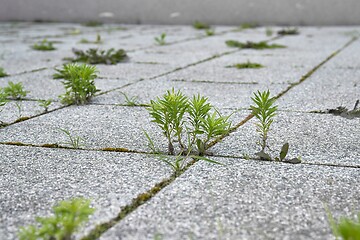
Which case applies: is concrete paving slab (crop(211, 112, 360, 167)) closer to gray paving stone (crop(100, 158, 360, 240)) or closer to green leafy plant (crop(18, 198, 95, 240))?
gray paving stone (crop(100, 158, 360, 240))

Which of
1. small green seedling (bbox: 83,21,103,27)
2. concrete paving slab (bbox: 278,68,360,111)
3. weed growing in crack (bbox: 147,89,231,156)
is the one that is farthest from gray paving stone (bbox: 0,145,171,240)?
small green seedling (bbox: 83,21,103,27)

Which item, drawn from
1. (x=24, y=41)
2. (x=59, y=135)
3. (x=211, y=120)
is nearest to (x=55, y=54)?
(x=24, y=41)

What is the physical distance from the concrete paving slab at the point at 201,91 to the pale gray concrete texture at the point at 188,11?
16.0 feet

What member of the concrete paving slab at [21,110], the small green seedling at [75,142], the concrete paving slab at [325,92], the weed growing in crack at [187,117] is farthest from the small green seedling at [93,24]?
the weed growing in crack at [187,117]

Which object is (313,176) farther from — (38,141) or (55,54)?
(55,54)

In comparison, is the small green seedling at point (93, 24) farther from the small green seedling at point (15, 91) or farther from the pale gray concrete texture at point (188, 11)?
the small green seedling at point (15, 91)

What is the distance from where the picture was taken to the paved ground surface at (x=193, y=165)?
1205mm

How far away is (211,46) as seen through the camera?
519cm

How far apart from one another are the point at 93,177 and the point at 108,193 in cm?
14

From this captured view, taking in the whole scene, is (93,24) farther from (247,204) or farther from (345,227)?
(345,227)

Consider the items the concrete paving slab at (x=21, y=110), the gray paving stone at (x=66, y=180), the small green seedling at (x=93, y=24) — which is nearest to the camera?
the gray paving stone at (x=66, y=180)

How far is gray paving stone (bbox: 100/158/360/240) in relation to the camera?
45.0 inches

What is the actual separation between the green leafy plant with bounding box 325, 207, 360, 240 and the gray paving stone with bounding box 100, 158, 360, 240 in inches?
0.6

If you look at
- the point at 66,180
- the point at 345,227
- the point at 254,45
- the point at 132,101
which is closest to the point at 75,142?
the point at 66,180
